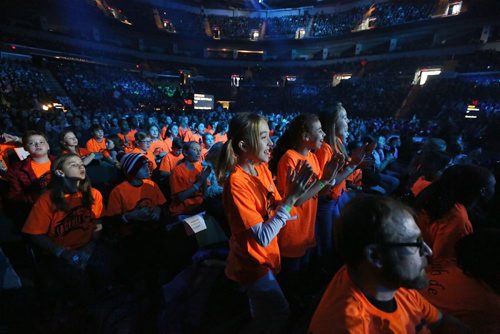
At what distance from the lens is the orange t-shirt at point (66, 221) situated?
263cm

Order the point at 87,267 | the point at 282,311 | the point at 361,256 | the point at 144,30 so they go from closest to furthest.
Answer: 1. the point at 361,256
2. the point at 282,311
3. the point at 87,267
4. the point at 144,30

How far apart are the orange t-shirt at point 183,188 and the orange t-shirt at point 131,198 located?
333 mm

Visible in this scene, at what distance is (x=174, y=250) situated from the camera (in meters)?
3.03

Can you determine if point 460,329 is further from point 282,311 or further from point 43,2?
point 43,2

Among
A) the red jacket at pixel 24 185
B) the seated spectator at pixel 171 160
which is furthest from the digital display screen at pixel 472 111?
the red jacket at pixel 24 185

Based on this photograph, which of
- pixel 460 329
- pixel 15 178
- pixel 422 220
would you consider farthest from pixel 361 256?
pixel 15 178

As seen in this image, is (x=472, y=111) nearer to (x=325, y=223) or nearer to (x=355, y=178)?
(x=355, y=178)

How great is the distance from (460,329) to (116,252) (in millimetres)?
3149

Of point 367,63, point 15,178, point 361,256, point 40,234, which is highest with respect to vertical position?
point 367,63

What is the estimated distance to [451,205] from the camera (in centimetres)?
212

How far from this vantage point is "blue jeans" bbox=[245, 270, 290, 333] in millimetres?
2037

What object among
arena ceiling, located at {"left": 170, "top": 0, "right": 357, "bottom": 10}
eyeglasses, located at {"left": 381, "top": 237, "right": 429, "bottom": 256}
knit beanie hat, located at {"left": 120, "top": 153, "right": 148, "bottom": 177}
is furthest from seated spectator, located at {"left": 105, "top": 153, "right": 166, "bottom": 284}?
arena ceiling, located at {"left": 170, "top": 0, "right": 357, "bottom": 10}

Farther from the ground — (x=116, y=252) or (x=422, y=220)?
(x=422, y=220)

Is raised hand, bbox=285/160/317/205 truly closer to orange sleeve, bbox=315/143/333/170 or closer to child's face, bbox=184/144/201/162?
orange sleeve, bbox=315/143/333/170
